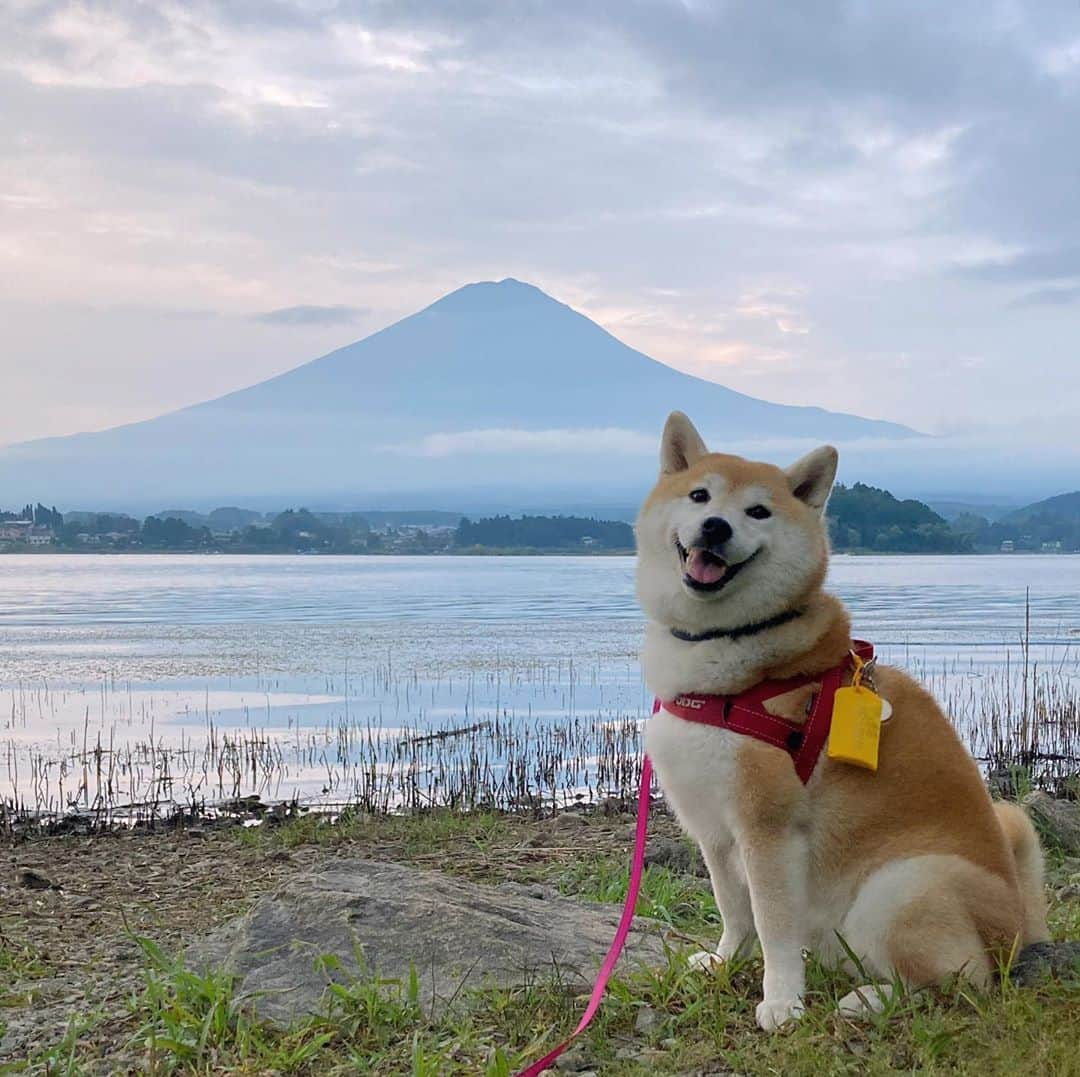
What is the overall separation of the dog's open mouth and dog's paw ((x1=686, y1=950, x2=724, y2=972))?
142 cm

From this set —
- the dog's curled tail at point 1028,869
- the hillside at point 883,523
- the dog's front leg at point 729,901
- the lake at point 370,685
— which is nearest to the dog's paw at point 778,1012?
the dog's front leg at point 729,901

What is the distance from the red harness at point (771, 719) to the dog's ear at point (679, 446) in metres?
0.85

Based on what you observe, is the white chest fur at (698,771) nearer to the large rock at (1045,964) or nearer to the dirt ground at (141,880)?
the large rock at (1045,964)

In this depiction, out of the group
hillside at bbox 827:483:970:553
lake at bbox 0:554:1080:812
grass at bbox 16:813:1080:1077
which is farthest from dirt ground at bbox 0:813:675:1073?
hillside at bbox 827:483:970:553

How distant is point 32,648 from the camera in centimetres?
2388

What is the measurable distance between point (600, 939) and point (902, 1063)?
1.62 metres

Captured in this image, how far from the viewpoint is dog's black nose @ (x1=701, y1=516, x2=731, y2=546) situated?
4082 mm

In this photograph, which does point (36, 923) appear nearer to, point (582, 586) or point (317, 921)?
point (317, 921)

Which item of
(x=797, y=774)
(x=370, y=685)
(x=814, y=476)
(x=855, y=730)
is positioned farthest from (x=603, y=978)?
(x=370, y=685)

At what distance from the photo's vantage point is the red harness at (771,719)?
13.4 feet

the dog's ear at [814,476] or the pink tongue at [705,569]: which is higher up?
the dog's ear at [814,476]

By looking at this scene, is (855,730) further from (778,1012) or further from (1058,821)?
(1058,821)

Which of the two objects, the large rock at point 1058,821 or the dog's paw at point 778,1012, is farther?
the large rock at point 1058,821

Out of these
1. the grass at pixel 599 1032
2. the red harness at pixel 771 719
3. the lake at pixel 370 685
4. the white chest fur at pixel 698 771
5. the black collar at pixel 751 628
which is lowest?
the lake at pixel 370 685
